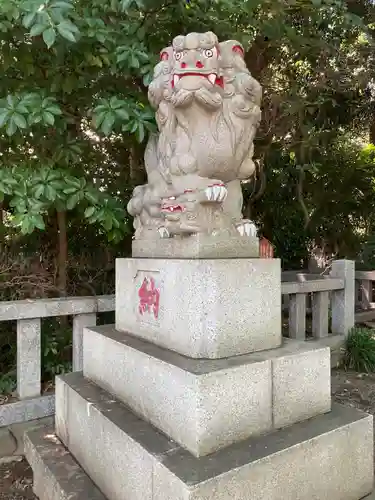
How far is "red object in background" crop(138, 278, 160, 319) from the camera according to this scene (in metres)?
2.07

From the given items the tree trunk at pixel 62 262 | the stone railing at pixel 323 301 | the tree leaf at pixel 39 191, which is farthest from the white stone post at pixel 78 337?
the stone railing at pixel 323 301

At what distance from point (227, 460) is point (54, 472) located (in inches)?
41.2

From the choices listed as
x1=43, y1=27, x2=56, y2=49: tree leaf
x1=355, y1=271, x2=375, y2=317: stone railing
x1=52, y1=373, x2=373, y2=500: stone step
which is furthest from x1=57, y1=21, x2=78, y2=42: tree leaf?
x1=355, y1=271, x2=375, y2=317: stone railing

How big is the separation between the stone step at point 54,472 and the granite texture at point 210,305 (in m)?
0.77

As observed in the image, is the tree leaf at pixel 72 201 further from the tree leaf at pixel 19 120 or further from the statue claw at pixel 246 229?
the statue claw at pixel 246 229

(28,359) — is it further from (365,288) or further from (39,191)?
(365,288)

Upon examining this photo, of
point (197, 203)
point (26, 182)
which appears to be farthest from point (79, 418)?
point (26, 182)

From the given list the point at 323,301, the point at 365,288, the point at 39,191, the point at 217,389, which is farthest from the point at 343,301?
the point at 39,191

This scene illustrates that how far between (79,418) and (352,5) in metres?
6.86

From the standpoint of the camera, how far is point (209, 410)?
5.32 feet

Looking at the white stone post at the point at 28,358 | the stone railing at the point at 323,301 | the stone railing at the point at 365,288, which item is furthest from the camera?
the stone railing at the point at 365,288

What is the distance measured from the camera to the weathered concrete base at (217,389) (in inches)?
63.9

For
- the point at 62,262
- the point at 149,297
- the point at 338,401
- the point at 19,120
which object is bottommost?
the point at 338,401

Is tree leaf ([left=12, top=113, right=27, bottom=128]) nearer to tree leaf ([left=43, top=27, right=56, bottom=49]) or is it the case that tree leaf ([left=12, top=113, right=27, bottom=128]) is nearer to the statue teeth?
tree leaf ([left=43, top=27, right=56, bottom=49])
